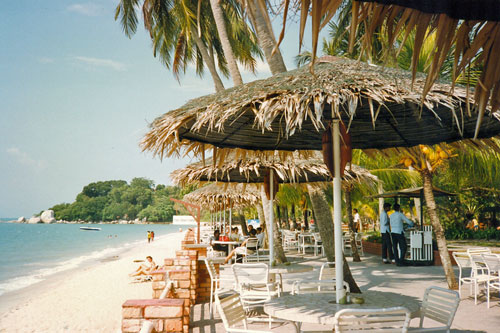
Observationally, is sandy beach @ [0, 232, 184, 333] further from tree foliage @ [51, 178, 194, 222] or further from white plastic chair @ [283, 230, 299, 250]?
tree foliage @ [51, 178, 194, 222]

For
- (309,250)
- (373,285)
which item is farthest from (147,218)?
(373,285)

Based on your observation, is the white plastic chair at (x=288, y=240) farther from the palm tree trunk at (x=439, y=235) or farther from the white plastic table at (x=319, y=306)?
the white plastic table at (x=319, y=306)

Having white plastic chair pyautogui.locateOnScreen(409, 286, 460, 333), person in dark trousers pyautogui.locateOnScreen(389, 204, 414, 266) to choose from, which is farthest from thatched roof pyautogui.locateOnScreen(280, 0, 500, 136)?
person in dark trousers pyautogui.locateOnScreen(389, 204, 414, 266)

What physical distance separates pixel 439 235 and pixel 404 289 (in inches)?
46.7

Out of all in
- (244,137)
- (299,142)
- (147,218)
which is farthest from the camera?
(147,218)

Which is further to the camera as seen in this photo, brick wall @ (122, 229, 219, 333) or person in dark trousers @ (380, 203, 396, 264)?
person in dark trousers @ (380, 203, 396, 264)

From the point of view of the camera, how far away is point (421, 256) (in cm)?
1108

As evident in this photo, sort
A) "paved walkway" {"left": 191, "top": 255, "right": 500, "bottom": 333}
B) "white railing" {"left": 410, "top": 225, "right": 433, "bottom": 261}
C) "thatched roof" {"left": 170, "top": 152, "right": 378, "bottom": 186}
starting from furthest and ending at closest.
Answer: "white railing" {"left": 410, "top": 225, "right": 433, "bottom": 261} < "thatched roof" {"left": 170, "top": 152, "right": 378, "bottom": 186} < "paved walkway" {"left": 191, "top": 255, "right": 500, "bottom": 333}

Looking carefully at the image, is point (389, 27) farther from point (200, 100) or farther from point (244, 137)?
point (244, 137)

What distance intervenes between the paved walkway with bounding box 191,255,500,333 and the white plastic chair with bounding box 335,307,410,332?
254 centimetres

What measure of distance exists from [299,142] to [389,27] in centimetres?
355

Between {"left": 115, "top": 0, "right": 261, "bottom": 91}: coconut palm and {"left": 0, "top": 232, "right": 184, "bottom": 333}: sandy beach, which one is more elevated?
{"left": 115, "top": 0, "right": 261, "bottom": 91}: coconut palm

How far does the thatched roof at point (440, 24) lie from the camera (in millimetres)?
1718

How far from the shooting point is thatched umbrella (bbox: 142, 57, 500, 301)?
3578 millimetres
